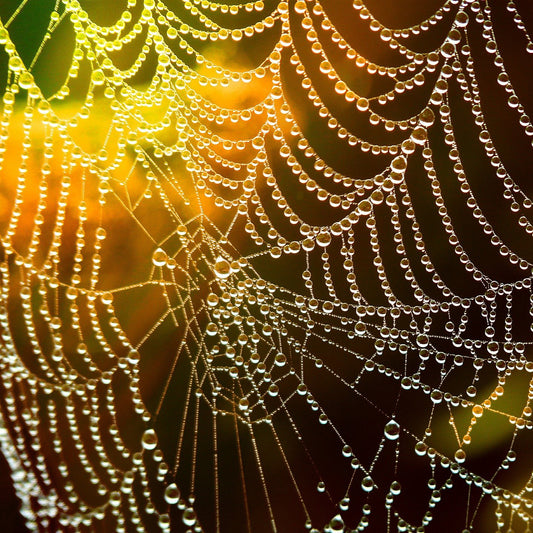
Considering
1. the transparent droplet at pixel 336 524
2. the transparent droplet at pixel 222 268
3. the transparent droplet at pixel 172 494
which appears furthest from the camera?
the transparent droplet at pixel 222 268

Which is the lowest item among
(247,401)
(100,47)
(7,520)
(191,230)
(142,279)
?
(7,520)

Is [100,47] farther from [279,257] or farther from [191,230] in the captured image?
[279,257]

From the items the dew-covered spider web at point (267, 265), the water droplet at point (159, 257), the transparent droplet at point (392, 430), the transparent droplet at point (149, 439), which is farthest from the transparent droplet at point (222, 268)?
the transparent droplet at point (392, 430)

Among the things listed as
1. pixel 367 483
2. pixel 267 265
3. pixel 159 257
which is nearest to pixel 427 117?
pixel 267 265

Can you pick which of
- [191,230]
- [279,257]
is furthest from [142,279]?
[279,257]

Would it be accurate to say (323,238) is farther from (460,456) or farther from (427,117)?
(460,456)

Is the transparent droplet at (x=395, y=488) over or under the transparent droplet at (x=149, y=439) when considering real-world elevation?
under

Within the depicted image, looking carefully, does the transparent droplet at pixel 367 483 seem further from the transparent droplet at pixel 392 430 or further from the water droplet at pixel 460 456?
the water droplet at pixel 460 456
